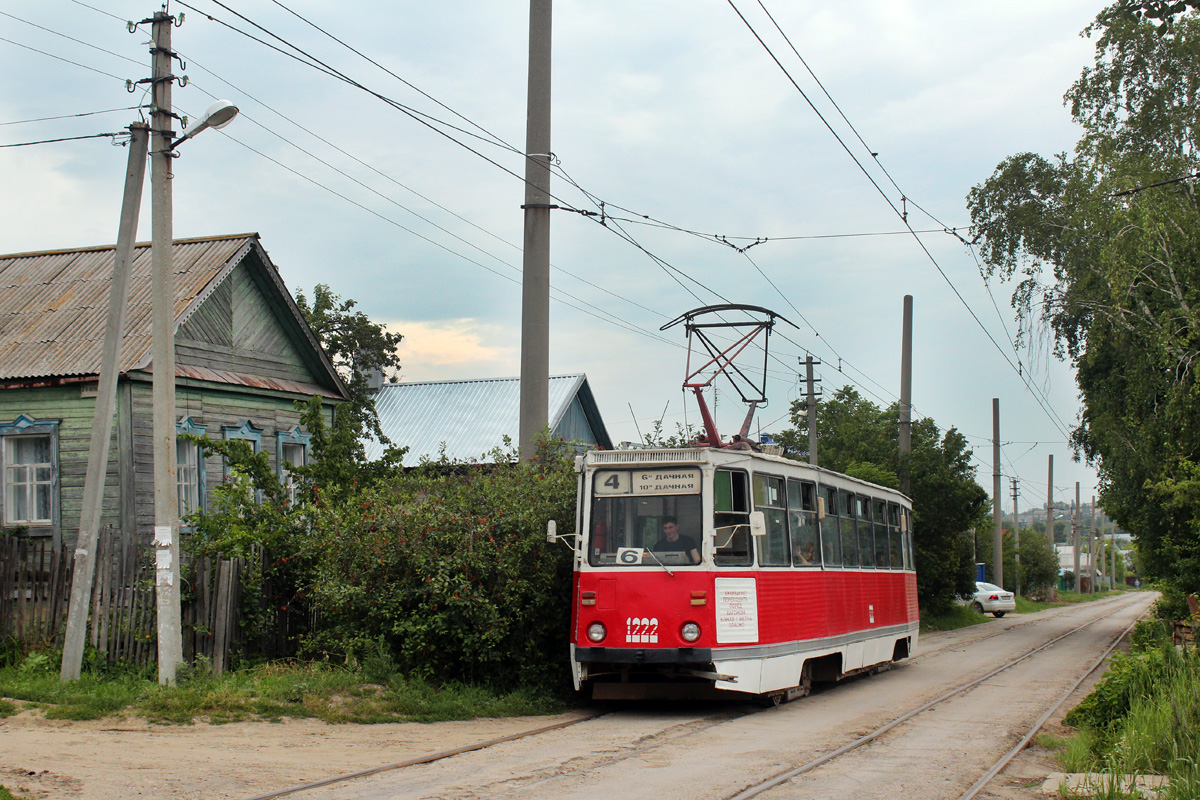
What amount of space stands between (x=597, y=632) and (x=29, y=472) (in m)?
10.3

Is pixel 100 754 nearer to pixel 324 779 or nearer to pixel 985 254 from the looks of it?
pixel 324 779

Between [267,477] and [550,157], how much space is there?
215 inches

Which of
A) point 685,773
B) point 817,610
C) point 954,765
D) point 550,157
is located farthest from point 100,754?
point 550,157

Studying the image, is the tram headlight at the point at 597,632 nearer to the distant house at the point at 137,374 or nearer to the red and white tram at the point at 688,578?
the red and white tram at the point at 688,578

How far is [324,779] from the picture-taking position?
782cm

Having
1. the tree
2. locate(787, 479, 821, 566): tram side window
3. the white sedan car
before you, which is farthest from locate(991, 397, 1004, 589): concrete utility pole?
locate(787, 479, 821, 566): tram side window

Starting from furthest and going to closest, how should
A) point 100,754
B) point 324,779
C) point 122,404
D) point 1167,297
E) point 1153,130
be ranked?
point 1153,130 < point 1167,297 < point 122,404 < point 100,754 < point 324,779

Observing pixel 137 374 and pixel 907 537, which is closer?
pixel 137 374

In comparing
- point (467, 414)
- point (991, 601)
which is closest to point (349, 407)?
point (467, 414)

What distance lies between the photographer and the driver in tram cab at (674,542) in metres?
11.7

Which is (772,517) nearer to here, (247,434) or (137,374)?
(137,374)

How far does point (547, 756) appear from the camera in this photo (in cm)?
900

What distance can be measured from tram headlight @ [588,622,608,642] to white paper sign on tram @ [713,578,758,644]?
115 centimetres

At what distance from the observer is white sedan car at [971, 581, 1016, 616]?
141 ft
